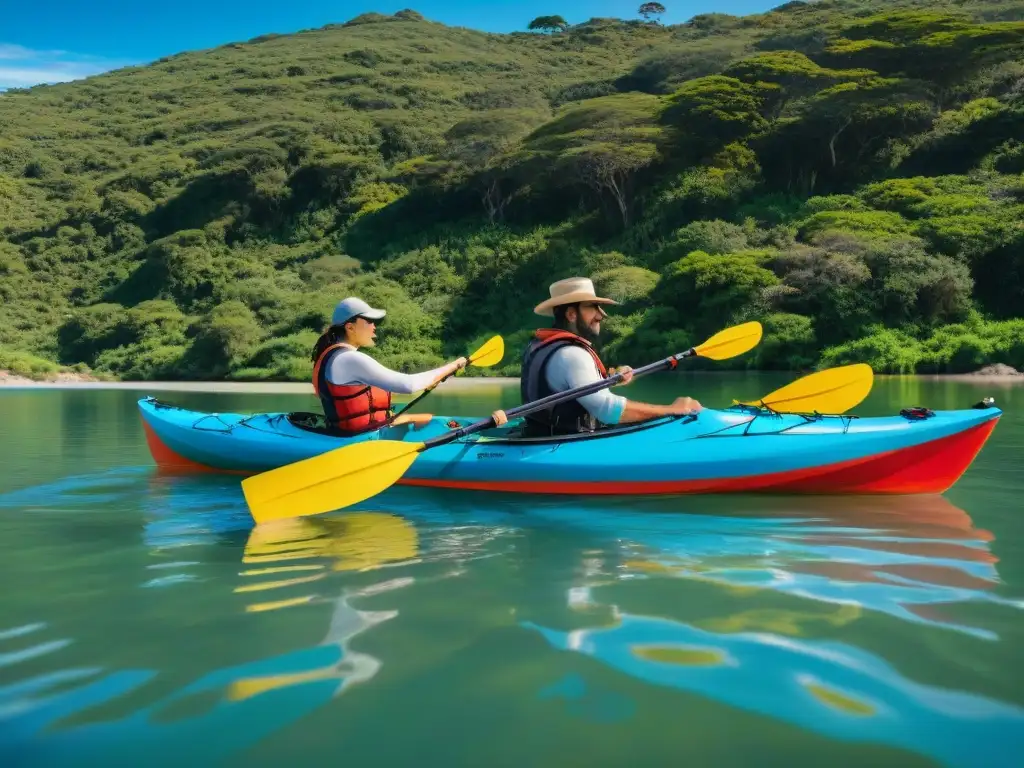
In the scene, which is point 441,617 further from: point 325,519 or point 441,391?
point 441,391

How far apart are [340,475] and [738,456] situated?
227 cm

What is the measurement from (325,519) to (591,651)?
2557mm

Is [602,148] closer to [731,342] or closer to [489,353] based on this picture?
[489,353]

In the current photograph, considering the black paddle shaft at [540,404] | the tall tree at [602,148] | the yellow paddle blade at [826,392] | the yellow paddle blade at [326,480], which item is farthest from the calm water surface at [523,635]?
the tall tree at [602,148]

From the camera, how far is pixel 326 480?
15.0ft

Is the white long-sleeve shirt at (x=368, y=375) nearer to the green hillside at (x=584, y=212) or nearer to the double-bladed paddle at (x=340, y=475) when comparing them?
the double-bladed paddle at (x=340, y=475)

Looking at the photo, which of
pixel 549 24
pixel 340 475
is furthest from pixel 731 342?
pixel 549 24

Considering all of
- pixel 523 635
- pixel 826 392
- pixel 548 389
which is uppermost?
pixel 548 389

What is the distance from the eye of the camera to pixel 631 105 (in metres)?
33.5

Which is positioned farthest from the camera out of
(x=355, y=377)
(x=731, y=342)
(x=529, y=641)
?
(x=731, y=342)

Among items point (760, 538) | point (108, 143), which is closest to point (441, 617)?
point (760, 538)

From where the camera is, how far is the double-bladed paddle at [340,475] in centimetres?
445

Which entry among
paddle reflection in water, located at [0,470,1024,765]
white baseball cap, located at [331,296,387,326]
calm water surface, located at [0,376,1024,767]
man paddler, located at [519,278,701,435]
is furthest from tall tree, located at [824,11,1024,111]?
paddle reflection in water, located at [0,470,1024,765]

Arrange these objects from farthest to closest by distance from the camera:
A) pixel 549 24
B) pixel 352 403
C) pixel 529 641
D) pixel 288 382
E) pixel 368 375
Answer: pixel 549 24 → pixel 288 382 → pixel 352 403 → pixel 368 375 → pixel 529 641
